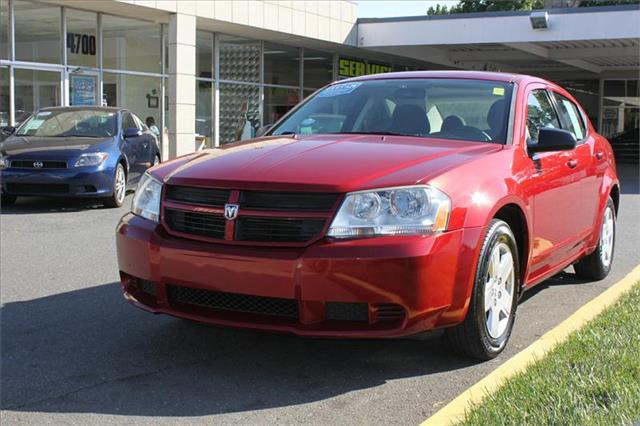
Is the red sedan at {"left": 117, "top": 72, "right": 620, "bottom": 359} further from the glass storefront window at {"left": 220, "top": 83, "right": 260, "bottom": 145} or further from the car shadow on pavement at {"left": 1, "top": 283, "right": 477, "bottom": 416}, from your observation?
the glass storefront window at {"left": 220, "top": 83, "right": 260, "bottom": 145}

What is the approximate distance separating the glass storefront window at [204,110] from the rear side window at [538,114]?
55.5 feet

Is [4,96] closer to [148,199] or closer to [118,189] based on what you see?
[118,189]

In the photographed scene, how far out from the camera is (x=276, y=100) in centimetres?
2498

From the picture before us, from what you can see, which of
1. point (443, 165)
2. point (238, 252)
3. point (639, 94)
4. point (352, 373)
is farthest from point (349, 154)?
point (639, 94)

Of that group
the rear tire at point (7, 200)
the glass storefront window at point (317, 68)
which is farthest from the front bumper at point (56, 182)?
the glass storefront window at point (317, 68)

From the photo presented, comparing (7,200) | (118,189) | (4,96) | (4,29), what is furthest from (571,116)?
(4,29)

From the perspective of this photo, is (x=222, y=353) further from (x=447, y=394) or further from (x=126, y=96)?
(x=126, y=96)

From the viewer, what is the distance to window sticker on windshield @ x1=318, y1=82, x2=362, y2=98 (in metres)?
5.34

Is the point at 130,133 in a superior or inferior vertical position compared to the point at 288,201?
superior

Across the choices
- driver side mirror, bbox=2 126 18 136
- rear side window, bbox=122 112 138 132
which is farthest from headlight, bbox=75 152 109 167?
driver side mirror, bbox=2 126 18 136

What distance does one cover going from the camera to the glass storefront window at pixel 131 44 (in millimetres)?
18906

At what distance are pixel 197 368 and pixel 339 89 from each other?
2367mm

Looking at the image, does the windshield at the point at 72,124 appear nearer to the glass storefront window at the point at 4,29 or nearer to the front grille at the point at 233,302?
the glass storefront window at the point at 4,29

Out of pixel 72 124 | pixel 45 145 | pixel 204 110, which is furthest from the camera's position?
pixel 204 110
